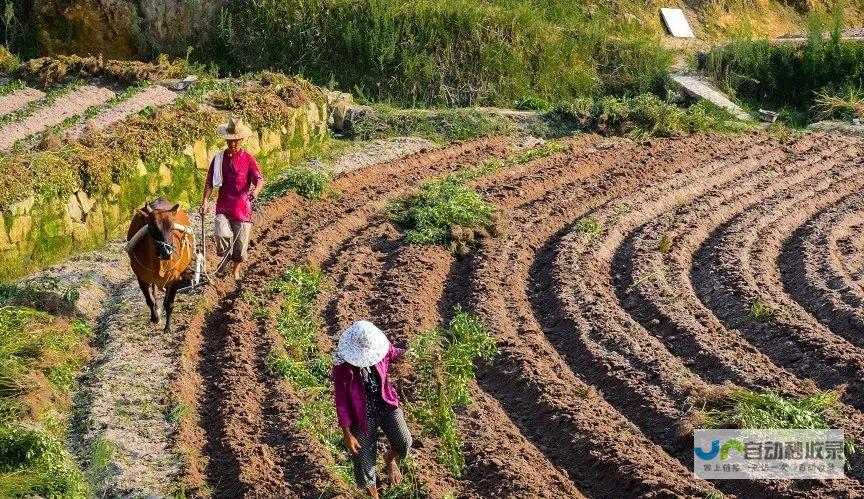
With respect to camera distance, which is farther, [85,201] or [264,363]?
[85,201]

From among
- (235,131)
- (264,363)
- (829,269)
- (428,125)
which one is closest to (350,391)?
(264,363)

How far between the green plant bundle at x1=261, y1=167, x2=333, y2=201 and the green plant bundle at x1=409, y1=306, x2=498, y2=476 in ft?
12.6

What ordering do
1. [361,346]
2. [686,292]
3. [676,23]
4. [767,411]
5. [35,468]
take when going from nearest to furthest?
1. [361,346]
2. [35,468]
3. [767,411]
4. [686,292]
5. [676,23]

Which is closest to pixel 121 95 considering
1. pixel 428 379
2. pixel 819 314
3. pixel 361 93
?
pixel 361 93

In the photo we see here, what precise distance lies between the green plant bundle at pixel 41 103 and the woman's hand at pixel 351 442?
866 cm

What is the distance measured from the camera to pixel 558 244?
1241 cm

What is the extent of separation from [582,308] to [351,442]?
3.76 meters

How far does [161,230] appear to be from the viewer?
32.2 ft

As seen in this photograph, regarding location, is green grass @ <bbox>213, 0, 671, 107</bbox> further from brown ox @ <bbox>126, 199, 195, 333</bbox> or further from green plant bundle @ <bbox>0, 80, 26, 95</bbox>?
brown ox @ <bbox>126, 199, 195, 333</bbox>

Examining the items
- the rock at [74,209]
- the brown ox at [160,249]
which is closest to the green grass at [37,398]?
the brown ox at [160,249]

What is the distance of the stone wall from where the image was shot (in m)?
11.7

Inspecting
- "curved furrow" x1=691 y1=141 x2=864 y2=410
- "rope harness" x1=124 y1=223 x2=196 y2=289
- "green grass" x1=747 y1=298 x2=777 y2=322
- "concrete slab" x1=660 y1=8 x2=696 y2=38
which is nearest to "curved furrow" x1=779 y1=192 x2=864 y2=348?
"curved furrow" x1=691 y1=141 x2=864 y2=410

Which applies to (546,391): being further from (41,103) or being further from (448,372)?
(41,103)

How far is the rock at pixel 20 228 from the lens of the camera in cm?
1167
